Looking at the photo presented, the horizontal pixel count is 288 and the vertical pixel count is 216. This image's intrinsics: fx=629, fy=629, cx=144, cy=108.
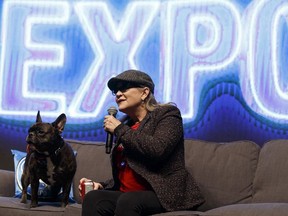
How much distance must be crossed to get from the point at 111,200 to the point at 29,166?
759mm

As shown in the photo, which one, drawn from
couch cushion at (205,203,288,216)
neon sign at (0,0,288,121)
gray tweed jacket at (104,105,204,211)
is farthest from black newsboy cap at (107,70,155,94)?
neon sign at (0,0,288,121)

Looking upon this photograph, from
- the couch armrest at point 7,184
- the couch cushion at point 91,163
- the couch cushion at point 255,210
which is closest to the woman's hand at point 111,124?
the couch cushion at point 255,210

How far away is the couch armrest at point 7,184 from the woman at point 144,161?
1.01 metres

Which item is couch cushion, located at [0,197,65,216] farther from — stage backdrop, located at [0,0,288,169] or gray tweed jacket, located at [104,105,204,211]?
stage backdrop, located at [0,0,288,169]

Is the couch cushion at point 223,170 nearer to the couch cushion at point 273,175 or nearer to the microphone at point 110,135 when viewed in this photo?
the couch cushion at point 273,175

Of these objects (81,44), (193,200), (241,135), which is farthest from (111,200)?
(81,44)

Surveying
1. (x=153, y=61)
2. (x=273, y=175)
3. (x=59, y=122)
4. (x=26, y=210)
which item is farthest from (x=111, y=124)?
(x=153, y=61)

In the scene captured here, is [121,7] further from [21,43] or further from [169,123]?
[169,123]

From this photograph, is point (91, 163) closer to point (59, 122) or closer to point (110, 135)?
point (59, 122)

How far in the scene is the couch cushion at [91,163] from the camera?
3.95 metres

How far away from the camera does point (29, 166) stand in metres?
3.59

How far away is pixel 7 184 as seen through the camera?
3992 millimetres

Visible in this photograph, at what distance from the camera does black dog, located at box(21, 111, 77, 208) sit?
11.6 ft

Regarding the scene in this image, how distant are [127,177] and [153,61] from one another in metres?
1.44
